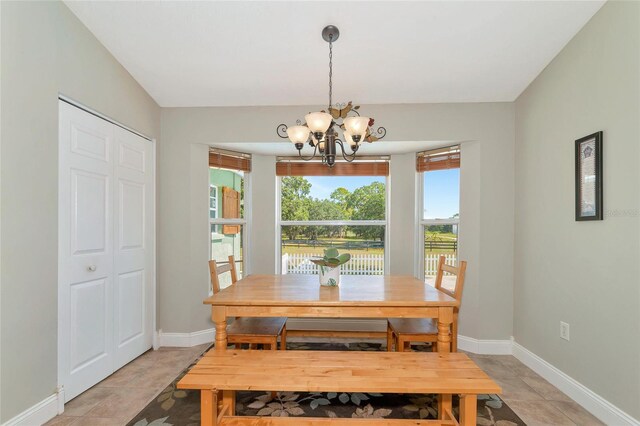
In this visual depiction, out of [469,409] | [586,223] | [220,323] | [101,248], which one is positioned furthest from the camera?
[101,248]

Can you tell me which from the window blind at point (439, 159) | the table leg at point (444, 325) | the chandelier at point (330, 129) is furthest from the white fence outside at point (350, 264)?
the chandelier at point (330, 129)

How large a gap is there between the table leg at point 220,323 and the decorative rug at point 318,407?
17.9 inches

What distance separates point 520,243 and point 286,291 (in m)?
2.22

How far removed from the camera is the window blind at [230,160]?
11.2 ft

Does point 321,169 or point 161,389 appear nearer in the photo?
point 161,389

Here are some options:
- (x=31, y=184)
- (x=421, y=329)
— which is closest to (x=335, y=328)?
(x=421, y=329)

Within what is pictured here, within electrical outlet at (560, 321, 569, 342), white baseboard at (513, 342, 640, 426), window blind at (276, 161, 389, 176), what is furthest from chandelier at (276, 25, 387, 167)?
white baseboard at (513, 342, 640, 426)

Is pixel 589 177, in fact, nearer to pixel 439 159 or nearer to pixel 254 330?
pixel 439 159

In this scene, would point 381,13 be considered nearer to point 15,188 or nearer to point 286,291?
point 286,291

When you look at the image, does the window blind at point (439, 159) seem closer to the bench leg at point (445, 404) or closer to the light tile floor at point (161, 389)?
the light tile floor at point (161, 389)

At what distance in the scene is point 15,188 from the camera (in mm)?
1739

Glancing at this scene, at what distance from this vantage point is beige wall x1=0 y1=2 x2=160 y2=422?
66.7 inches

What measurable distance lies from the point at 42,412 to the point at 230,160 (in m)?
2.53

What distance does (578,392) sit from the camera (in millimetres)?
2133
